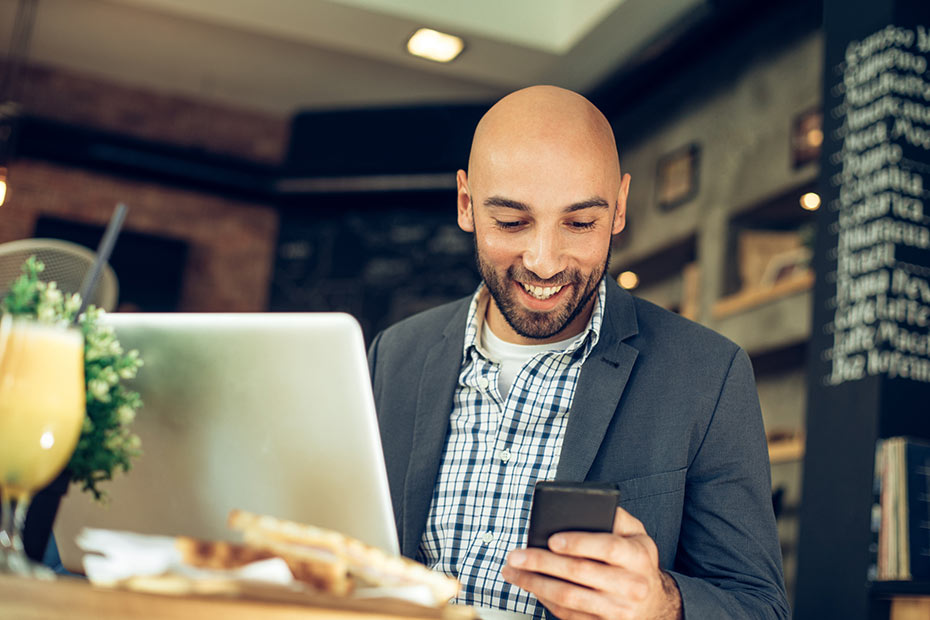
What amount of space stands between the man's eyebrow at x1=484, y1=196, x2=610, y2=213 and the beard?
0.09 metres

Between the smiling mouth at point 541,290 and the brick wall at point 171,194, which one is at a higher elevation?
the brick wall at point 171,194

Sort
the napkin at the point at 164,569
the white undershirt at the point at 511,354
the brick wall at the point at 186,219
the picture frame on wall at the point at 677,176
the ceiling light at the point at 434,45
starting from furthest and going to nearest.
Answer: the brick wall at the point at 186,219
the picture frame on wall at the point at 677,176
the ceiling light at the point at 434,45
the white undershirt at the point at 511,354
the napkin at the point at 164,569

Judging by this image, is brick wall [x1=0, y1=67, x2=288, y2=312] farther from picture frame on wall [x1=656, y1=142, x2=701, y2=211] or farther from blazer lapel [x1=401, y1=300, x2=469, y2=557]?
blazer lapel [x1=401, y1=300, x2=469, y2=557]

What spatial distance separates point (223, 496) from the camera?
0.97 metres

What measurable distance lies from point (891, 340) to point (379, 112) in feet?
12.8

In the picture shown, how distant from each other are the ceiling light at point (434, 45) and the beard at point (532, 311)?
125 inches

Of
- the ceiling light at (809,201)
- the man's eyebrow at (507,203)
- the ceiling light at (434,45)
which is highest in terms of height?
the ceiling light at (434,45)

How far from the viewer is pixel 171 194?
604cm

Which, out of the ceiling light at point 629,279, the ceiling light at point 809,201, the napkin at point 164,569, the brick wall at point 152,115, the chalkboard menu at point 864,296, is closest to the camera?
the napkin at point 164,569

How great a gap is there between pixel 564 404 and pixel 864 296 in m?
1.62

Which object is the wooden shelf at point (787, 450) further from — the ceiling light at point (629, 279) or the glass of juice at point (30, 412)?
the glass of juice at point (30, 412)

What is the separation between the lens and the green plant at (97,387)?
91cm

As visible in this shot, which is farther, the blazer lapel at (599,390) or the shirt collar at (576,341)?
the shirt collar at (576,341)

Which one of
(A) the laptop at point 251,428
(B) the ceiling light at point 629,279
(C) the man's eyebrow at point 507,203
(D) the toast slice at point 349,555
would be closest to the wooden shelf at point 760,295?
(B) the ceiling light at point 629,279
